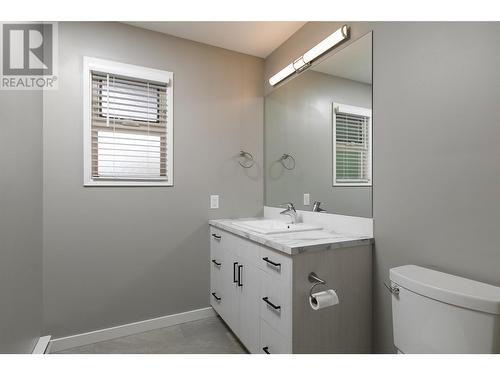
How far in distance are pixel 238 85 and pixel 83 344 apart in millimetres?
2361

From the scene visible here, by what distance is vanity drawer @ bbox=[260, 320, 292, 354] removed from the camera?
51.9 inches

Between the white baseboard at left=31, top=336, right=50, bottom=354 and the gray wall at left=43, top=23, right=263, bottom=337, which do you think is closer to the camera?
the white baseboard at left=31, top=336, right=50, bottom=354

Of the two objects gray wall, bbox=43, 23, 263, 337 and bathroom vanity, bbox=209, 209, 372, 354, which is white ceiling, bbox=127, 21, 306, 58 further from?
bathroom vanity, bbox=209, 209, 372, 354

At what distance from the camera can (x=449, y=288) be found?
3.21ft

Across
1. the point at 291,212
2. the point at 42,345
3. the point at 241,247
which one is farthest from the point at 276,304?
the point at 42,345

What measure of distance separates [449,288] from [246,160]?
178cm

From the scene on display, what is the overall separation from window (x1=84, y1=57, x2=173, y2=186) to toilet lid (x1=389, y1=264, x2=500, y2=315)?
170 cm

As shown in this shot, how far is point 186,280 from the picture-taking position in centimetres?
222

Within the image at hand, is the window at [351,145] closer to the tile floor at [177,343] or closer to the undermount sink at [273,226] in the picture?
the undermount sink at [273,226]

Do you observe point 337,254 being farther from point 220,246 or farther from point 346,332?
point 220,246

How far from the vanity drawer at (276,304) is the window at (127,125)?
1.14 meters

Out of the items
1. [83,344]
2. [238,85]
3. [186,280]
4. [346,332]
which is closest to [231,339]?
[186,280]

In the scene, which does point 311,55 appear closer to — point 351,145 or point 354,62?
point 354,62

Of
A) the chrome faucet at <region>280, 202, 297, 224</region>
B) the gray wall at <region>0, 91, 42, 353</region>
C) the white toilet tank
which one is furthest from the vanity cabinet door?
the gray wall at <region>0, 91, 42, 353</region>
